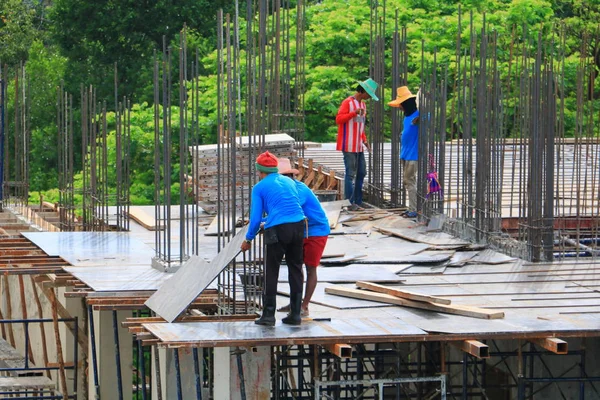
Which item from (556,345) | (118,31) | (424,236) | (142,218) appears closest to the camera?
(556,345)

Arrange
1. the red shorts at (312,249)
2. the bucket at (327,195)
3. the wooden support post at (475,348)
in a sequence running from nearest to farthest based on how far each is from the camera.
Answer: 1. the wooden support post at (475,348)
2. the red shorts at (312,249)
3. the bucket at (327,195)

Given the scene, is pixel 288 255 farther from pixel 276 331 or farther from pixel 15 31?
pixel 15 31

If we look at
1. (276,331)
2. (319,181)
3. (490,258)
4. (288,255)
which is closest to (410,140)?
(319,181)

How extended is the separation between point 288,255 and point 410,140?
850 cm

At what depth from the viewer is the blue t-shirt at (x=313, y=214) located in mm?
13445

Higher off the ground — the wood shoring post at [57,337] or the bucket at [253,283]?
the bucket at [253,283]

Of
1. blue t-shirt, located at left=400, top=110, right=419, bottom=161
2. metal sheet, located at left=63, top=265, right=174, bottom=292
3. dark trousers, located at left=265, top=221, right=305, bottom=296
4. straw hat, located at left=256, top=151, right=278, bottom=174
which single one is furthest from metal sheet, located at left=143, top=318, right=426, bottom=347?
blue t-shirt, located at left=400, top=110, right=419, bottom=161

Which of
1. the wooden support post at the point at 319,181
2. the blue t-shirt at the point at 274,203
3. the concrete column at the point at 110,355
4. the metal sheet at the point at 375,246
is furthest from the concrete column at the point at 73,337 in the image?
the blue t-shirt at the point at 274,203

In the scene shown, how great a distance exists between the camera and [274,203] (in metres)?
12.9

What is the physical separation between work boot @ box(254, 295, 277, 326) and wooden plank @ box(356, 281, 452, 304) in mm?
1760

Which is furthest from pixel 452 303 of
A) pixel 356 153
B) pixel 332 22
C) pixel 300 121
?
pixel 332 22

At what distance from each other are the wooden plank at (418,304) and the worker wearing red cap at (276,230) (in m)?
1.60

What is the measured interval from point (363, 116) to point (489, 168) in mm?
3429

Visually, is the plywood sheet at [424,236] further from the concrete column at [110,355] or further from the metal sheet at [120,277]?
the concrete column at [110,355]
